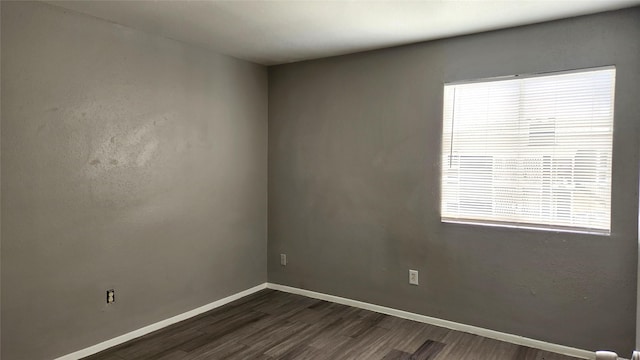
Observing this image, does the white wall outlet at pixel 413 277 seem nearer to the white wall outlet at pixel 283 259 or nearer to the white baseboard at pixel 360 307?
the white baseboard at pixel 360 307

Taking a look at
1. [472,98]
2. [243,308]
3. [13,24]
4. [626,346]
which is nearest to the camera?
[13,24]

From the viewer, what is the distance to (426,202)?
3693mm

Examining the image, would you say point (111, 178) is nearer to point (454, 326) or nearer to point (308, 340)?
point (308, 340)

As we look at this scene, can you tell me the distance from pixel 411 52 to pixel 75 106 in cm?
263

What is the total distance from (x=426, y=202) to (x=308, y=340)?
1478 millimetres

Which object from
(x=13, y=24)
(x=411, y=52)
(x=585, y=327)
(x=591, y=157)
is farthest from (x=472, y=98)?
(x=13, y=24)

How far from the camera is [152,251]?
354 cm

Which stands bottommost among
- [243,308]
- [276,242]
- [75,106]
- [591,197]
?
[243,308]

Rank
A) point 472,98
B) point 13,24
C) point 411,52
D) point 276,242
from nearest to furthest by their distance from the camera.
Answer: point 13,24 < point 472,98 < point 411,52 < point 276,242

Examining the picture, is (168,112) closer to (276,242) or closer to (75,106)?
(75,106)

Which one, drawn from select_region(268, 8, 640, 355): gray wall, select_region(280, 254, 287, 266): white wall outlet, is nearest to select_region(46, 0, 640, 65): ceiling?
select_region(268, 8, 640, 355): gray wall

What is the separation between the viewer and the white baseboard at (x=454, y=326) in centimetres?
311

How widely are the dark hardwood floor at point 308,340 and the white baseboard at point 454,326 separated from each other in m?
0.06

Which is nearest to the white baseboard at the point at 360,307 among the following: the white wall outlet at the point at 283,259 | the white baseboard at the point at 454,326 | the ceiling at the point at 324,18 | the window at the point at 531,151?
the white baseboard at the point at 454,326
